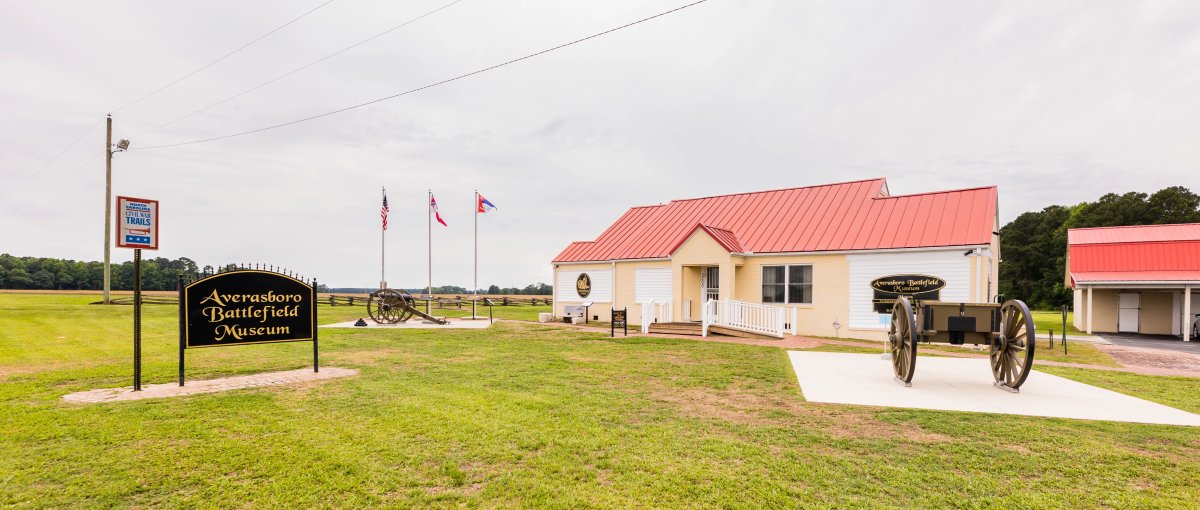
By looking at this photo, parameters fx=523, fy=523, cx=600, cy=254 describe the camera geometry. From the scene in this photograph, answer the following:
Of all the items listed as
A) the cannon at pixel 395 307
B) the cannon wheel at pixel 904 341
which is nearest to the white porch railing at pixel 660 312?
the cannon at pixel 395 307

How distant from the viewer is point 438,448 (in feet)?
16.5

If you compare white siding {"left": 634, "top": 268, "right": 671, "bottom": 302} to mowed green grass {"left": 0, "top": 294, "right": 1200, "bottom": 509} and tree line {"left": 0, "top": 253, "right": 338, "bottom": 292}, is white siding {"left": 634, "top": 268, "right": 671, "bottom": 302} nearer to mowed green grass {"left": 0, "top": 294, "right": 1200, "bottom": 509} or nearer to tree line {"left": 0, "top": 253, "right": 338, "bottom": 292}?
mowed green grass {"left": 0, "top": 294, "right": 1200, "bottom": 509}

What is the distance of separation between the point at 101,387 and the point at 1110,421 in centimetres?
1363

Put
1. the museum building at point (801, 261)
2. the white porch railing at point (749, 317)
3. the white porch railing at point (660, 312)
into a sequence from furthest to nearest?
the white porch railing at point (660, 312)
the white porch railing at point (749, 317)
the museum building at point (801, 261)

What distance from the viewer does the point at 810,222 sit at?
66.3 feet

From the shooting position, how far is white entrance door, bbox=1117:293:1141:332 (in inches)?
883

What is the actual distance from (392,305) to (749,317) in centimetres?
1398

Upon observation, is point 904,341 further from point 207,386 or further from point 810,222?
point 810,222

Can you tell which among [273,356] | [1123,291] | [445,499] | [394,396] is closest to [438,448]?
[445,499]

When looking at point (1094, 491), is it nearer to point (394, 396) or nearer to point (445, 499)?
point (445, 499)

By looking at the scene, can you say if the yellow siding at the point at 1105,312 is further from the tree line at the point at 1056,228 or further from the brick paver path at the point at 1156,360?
the tree line at the point at 1056,228

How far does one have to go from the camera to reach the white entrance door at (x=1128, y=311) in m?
22.4

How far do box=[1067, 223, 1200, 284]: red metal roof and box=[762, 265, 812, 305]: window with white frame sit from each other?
12.0 metres

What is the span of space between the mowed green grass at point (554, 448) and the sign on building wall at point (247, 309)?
1.14 metres
